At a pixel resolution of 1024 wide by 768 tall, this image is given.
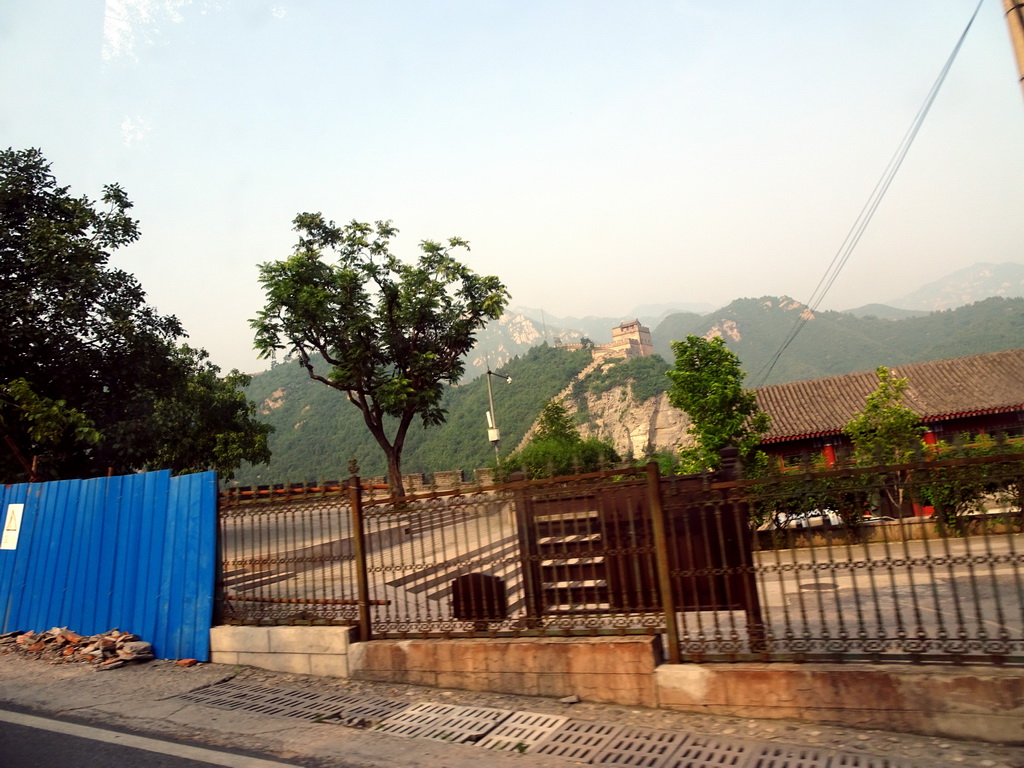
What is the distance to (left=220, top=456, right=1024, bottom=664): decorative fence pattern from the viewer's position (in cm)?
439

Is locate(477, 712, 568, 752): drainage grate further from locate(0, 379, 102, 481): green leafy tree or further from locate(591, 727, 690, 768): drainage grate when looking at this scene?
locate(0, 379, 102, 481): green leafy tree

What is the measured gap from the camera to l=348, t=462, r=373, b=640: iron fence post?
6.57 m

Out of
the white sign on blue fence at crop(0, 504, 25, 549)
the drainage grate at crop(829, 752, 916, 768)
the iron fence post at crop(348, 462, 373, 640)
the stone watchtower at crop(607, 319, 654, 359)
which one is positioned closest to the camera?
the drainage grate at crop(829, 752, 916, 768)

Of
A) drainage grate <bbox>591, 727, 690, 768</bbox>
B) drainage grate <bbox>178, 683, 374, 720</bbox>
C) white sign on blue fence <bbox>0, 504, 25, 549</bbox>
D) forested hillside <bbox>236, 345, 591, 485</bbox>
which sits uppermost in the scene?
forested hillside <bbox>236, 345, 591, 485</bbox>

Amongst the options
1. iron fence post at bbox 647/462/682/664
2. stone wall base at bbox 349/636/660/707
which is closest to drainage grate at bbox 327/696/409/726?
stone wall base at bbox 349/636/660/707

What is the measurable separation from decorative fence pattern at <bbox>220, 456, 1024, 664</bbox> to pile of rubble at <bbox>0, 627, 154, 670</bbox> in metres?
1.23

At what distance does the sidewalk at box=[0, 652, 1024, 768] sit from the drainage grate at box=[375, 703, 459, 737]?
0.02 m

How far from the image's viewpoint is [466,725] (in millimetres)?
5125

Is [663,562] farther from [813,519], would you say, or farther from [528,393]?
[528,393]

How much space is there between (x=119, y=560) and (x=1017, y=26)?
A: 9.99 meters

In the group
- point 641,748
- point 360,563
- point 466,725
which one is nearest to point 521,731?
point 466,725

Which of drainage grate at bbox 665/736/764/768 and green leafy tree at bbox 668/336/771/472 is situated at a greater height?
green leafy tree at bbox 668/336/771/472

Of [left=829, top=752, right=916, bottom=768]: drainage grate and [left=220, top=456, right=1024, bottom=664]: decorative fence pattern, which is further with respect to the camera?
[left=220, top=456, right=1024, bottom=664]: decorative fence pattern

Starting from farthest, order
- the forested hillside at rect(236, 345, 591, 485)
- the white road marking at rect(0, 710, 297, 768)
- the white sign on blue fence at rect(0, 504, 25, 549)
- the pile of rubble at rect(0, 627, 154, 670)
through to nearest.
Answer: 1. the forested hillside at rect(236, 345, 591, 485)
2. the white sign on blue fence at rect(0, 504, 25, 549)
3. the pile of rubble at rect(0, 627, 154, 670)
4. the white road marking at rect(0, 710, 297, 768)
